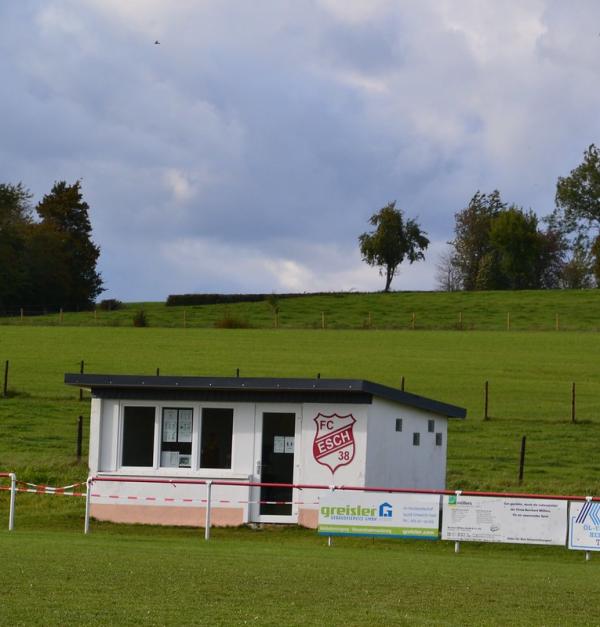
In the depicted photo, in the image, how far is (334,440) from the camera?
937 inches

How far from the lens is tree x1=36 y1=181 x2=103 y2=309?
95.9 m

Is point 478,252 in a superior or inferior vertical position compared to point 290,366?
superior

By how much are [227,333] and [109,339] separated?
6.77m

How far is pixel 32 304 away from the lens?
92.1m

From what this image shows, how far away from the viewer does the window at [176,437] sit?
24.4m

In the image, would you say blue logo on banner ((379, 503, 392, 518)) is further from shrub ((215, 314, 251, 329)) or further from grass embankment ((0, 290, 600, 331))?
grass embankment ((0, 290, 600, 331))

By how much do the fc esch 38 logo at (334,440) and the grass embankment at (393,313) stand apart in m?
46.3

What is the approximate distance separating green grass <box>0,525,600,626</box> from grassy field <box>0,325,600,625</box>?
0.11 ft

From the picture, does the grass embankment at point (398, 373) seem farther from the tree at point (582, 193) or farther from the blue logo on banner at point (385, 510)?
the tree at point (582, 193)

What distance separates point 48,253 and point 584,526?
78599 mm

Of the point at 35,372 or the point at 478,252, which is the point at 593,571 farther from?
the point at 478,252

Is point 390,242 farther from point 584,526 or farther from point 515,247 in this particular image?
point 584,526

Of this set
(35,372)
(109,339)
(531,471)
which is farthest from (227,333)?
(531,471)

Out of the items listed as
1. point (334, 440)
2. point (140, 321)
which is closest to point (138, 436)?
point (334, 440)
